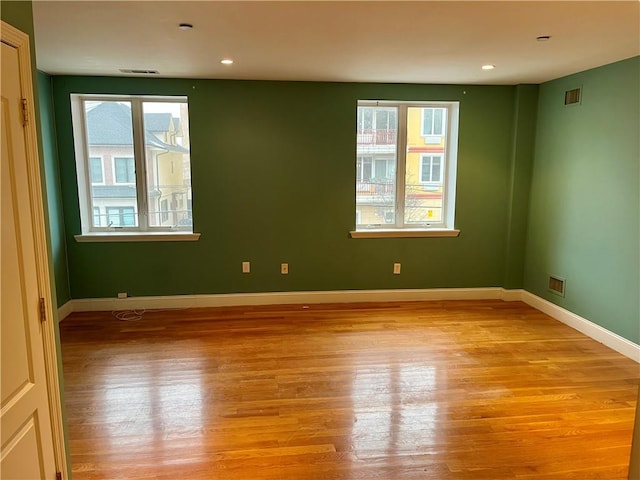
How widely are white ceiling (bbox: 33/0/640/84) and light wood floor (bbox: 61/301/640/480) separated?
92.2 inches

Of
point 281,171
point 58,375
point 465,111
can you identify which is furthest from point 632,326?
point 58,375

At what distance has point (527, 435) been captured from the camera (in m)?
2.46

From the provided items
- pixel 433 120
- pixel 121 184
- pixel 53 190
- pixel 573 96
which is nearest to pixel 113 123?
pixel 121 184

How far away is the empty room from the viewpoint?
7.22ft

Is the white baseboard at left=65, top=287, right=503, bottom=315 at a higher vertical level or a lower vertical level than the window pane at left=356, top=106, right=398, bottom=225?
lower

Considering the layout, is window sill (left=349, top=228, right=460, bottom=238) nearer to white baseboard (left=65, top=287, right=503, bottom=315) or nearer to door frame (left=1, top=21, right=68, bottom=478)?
white baseboard (left=65, top=287, right=503, bottom=315)

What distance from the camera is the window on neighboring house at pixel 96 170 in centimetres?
443

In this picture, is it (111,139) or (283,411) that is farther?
(111,139)

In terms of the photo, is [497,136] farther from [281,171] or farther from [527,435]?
[527,435]

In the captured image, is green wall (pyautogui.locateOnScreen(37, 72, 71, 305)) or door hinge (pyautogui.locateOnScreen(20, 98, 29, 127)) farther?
green wall (pyautogui.locateOnScreen(37, 72, 71, 305))

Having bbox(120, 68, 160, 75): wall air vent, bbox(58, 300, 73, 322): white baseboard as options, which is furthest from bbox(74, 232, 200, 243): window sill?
bbox(120, 68, 160, 75): wall air vent

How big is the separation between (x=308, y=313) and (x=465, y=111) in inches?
107

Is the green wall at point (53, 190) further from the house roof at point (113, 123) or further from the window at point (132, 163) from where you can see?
the house roof at point (113, 123)

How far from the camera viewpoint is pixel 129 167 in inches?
175
